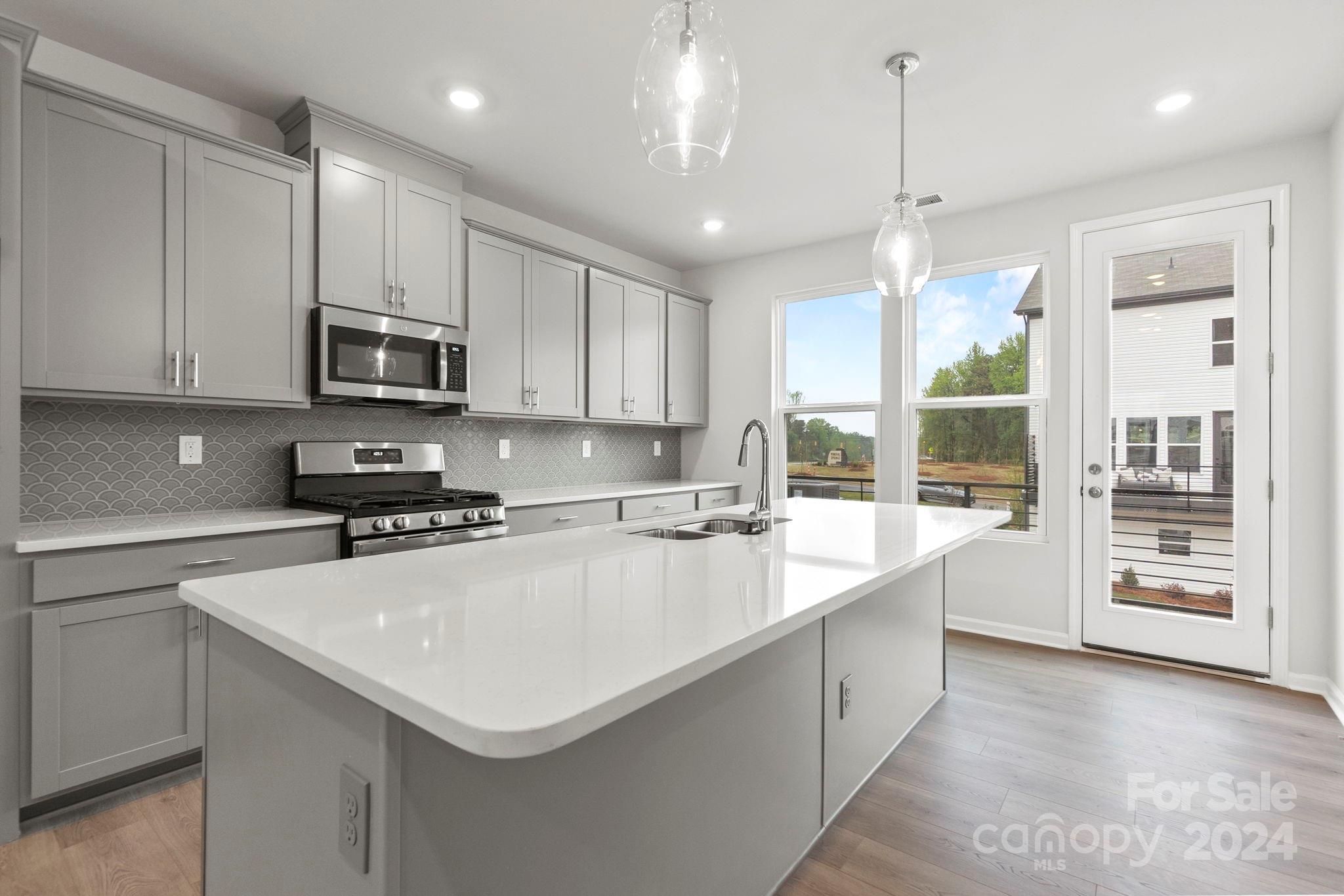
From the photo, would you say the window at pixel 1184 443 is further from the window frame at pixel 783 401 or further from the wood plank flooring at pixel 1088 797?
the window frame at pixel 783 401

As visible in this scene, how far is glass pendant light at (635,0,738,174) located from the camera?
1.32 meters

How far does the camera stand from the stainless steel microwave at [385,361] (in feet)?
8.86

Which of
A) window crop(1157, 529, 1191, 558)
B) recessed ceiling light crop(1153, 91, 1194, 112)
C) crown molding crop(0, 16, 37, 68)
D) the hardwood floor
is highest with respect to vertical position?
recessed ceiling light crop(1153, 91, 1194, 112)

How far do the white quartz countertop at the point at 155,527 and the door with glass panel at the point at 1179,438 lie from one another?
3.88 meters

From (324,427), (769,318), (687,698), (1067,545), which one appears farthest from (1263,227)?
(324,427)

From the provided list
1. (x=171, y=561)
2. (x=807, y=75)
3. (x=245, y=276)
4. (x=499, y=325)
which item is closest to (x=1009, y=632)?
(x=807, y=75)

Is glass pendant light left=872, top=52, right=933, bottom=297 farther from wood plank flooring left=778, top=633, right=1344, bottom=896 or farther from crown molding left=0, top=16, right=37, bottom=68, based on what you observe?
crown molding left=0, top=16, right=37, bottom=68

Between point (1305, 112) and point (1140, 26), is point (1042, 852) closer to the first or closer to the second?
point (1140, 26)

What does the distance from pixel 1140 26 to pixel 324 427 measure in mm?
3658

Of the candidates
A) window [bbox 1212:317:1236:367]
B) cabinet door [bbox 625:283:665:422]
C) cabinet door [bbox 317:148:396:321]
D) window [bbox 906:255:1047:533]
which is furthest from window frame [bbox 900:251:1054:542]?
cabinet door [bbox 317:148:396:321]

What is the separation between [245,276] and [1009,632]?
169 inches

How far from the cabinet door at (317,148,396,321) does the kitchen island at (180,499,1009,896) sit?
1.66 m

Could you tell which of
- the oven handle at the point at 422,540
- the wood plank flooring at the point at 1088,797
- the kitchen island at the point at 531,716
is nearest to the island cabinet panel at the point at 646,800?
the kitchen island at the point at 531,716

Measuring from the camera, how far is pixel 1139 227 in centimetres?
341
